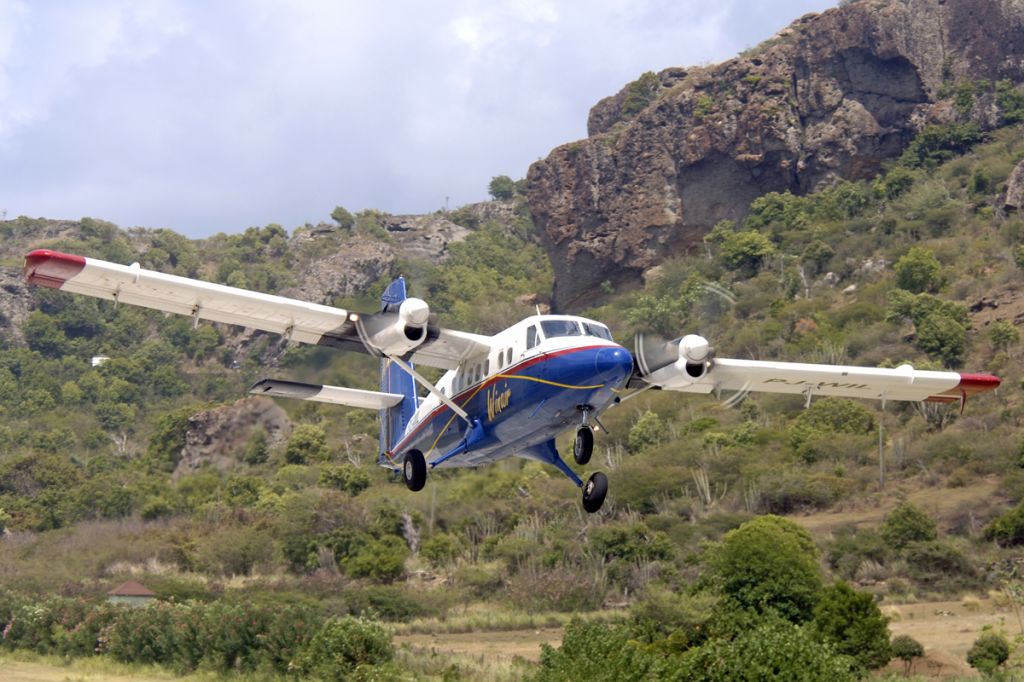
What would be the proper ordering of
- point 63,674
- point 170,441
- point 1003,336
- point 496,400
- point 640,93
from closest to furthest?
point 496,400
point 63,674
point 1003,336
point 170,441
point 640,93

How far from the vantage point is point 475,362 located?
2600cm

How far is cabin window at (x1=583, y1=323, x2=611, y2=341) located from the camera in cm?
2364

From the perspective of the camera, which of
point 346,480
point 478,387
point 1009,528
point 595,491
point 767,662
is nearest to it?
point 595,491

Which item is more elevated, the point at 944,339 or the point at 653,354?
the point at 944,339

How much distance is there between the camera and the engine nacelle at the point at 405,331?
2379 cm

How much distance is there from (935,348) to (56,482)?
2262 inches

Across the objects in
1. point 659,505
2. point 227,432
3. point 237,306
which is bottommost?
point 659,505

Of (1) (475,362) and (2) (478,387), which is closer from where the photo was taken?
(2) (478,387)

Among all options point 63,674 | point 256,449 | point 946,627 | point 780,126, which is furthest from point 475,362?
point 780,126

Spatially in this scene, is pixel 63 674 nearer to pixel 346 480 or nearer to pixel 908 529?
pixel 346 480

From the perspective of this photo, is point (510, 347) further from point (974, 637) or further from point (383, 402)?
point (974, 637)

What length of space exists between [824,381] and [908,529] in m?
25.0

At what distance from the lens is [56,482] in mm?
81250

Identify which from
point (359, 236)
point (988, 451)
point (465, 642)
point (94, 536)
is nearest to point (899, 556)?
point (988, 451)
